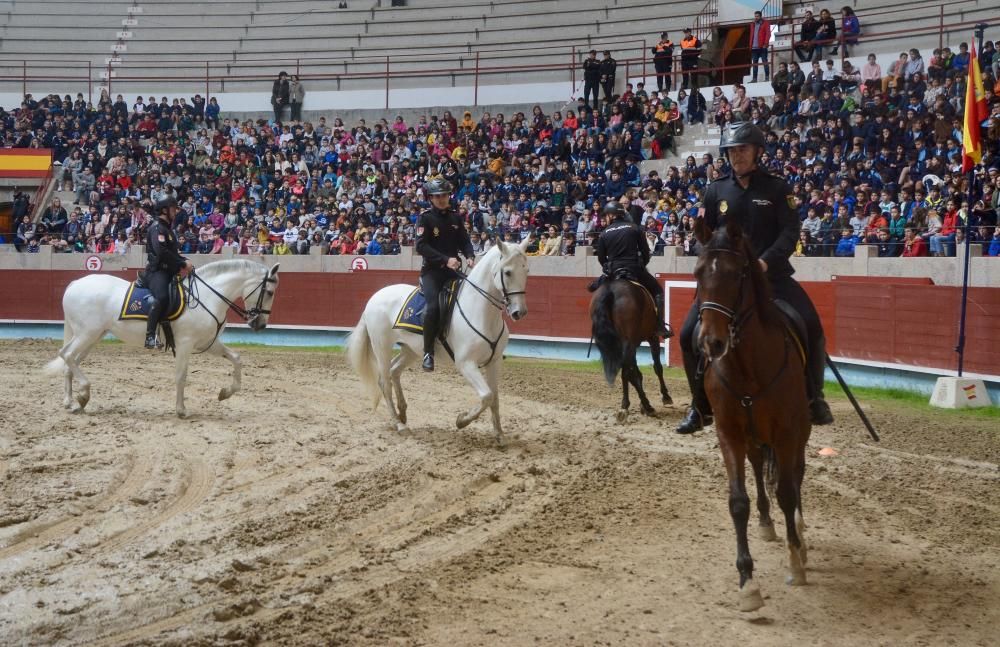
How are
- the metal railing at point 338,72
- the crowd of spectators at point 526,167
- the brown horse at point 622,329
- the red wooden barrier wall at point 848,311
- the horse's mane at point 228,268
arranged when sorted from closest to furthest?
the brown horse at point 622,329
the horse's mane at point 228,268
the red wooden barrier wall at point 848,311
the crowd of spectators at point 526,167
the metal railing at point 338,72

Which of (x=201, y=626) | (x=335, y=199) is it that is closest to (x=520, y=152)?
(x=335, y=199)

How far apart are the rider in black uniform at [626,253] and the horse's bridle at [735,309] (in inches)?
263

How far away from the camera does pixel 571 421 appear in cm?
1233

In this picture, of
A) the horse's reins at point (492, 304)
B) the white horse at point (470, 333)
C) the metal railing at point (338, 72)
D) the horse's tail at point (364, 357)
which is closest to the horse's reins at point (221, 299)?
the horse's tail at point (364, 357)

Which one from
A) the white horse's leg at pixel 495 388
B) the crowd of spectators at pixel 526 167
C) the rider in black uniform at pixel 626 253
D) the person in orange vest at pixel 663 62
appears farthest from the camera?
the person in orange vest at pixel 663 62

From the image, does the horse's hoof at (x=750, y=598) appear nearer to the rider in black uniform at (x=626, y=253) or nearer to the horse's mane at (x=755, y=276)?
the horse's mane at (x=755, y=276)

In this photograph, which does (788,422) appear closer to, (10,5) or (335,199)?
(335,199)

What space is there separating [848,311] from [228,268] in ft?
29.6

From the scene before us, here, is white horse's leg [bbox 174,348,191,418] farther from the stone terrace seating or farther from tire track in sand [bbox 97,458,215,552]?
the stone terrace seating

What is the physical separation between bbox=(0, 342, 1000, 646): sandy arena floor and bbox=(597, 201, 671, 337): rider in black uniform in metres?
1.49

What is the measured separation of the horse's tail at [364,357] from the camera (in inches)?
470

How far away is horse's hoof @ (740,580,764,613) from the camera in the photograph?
566 cm

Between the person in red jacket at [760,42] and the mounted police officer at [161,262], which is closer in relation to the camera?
the mounted police officer at [161,262]

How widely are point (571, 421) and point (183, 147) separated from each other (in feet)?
78.8
